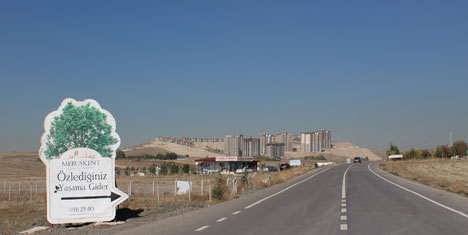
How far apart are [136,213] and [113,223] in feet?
11.9

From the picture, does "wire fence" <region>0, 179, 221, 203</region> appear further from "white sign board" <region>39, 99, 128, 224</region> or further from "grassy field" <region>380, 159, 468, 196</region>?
"grassy field" <region>380, 159, 468, 196</region>

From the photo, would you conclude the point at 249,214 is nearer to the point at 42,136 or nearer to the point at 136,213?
the point at 136,213

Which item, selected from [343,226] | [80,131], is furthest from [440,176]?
[80,131]

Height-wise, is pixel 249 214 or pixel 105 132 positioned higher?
pixel 105 132

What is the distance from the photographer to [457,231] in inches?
458

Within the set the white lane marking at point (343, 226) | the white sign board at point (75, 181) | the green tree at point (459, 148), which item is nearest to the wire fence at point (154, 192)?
the white sign board at point (75, 181)

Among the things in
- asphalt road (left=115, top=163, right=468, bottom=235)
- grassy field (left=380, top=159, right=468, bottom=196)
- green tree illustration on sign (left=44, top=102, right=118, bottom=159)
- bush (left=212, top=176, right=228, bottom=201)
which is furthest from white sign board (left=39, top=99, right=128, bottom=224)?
grassy field (left=380, top=159, right=468, bottom=196)

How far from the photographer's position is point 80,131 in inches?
704

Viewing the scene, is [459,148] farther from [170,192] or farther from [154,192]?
[154,192]

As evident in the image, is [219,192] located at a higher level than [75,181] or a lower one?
lower

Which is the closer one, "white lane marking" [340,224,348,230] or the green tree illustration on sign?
"white lane marking" [340,224,348,230]

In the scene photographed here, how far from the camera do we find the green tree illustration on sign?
1758cm

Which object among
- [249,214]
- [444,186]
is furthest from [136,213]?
[444,186]

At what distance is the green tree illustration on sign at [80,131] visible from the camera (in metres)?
17.6
